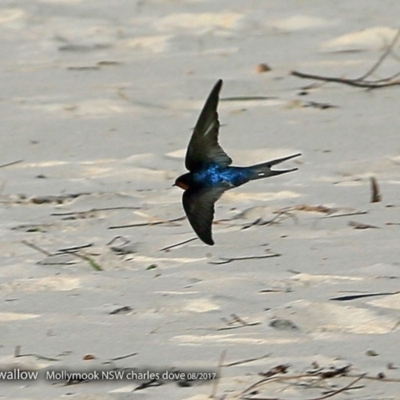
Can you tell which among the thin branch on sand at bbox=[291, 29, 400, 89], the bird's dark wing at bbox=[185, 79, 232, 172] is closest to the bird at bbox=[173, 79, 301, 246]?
the bird's dark wing at bbox=[185, 79, 232, 172]

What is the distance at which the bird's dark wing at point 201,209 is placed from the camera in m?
3.33

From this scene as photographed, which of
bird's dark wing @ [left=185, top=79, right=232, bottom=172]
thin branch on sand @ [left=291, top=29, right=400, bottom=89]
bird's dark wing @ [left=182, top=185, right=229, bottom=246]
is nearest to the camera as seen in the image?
bird's dark wing @ [left=182, top=185, right=229, bottom=246]

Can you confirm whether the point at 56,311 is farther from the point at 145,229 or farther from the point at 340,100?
the point at 340,100

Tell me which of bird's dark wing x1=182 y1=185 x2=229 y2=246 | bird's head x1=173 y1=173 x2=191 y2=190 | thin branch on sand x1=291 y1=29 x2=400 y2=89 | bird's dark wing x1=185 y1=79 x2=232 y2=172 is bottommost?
thin branch on sand x1=291 y1=29 x2=400 y2=89

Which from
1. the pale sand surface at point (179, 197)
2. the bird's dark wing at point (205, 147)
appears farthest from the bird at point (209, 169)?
the pale sand surface at point (179, 197)

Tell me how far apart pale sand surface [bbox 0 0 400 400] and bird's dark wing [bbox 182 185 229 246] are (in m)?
0.14

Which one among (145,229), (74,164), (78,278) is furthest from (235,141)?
(78,278)

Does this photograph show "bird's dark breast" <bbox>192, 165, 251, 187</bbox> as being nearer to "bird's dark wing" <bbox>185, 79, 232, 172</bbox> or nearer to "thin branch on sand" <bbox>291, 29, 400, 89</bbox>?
"bird's dark wing" <bbox>185, 79, 232, 172</bbox>

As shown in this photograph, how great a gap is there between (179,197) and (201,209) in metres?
0.96

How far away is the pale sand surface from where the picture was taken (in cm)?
305

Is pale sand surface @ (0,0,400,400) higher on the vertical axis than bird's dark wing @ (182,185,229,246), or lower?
lower

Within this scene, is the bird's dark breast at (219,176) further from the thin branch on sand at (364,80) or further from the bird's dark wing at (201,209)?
the thin branch on sand at (364,80)

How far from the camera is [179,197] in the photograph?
14.1 ft

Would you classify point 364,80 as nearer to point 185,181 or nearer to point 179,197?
point 179,197
